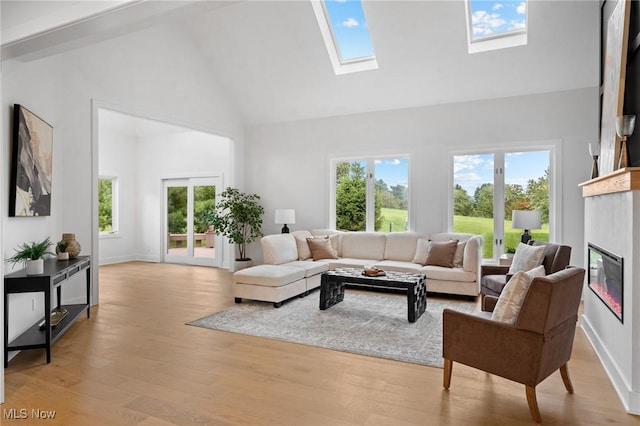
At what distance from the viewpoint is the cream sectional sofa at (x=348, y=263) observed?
17.4 ft

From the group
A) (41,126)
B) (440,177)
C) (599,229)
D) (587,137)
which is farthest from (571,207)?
(41,126)

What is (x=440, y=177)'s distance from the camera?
22.2 ft

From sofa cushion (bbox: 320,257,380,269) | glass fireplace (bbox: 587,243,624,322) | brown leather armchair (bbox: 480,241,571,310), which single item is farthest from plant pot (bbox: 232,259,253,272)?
glass fireplace (bbox: 587,243,624,322)

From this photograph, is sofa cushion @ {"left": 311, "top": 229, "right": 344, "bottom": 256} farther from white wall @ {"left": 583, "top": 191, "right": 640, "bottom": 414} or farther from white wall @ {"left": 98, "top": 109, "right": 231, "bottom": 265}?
white wall @ {"left": 583, "top": 191, "right": 640, "bottom": 414}

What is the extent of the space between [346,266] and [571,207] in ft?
11.3

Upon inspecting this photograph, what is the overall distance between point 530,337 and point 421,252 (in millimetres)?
3975

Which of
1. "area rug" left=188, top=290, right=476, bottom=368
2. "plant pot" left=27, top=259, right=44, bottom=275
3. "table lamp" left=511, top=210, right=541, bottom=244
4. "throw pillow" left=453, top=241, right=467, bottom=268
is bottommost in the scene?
"area rug" left=188, top=290, right=476, bottom=368

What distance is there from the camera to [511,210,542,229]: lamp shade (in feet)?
18.0

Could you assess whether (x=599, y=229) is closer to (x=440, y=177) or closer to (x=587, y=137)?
(x=587, y=137)

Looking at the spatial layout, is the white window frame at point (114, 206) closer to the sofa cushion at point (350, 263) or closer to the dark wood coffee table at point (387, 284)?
the sofa cushion at point (350, 263)

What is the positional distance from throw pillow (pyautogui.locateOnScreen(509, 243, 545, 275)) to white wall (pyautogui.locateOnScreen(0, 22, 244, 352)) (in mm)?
5059

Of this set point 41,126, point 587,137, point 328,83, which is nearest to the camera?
point 41,126

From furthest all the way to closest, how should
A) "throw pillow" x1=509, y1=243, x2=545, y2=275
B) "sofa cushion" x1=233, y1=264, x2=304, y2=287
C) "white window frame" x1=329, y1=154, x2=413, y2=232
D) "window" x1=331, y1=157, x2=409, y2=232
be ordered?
"window" x1=331, y1=157, x2=409, y2=232 → "white window frame" x1=329, y1=154, x2=413, y2=232 → "sofa cushion" x1=233, y1=264, x2=304, y2=287 → "throw pillow" x1=509, y1=243, x2=545, y2=275

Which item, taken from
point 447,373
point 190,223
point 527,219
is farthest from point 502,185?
point 190,223
